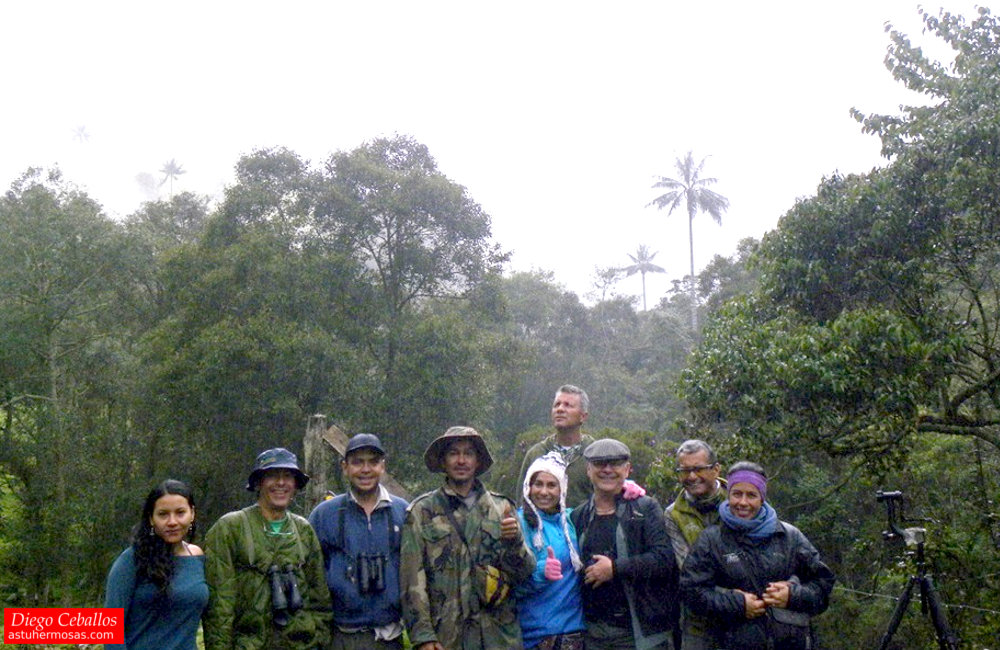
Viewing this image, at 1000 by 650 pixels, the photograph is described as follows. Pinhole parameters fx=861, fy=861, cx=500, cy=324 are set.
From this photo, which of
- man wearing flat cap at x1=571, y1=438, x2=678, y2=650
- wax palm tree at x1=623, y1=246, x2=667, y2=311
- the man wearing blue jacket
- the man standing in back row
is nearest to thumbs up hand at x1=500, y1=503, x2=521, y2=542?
man wearing flat cap at x1=571, y1=438, x2=678, y2=650

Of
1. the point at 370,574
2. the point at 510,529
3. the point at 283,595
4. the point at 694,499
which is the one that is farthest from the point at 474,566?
the point at 694,499

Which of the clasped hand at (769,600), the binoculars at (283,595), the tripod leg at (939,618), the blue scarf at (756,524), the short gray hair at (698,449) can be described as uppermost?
the short gray hair at (698,449)

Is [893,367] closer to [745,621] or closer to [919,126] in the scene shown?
[919,126]

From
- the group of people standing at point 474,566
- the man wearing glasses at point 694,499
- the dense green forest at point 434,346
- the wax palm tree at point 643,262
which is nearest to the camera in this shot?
the group of people standing at point 474,566

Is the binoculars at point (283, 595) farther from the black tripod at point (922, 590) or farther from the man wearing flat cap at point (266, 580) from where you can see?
the black tripod at point (922, 590)

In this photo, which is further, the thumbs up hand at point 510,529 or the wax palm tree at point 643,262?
the wax palm tree at point 643,262

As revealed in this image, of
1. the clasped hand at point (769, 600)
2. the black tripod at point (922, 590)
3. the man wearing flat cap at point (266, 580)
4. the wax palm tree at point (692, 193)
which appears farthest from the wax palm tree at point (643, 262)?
the man wearing flat cap at point (266, 580)

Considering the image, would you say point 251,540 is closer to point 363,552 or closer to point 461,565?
point 363,552

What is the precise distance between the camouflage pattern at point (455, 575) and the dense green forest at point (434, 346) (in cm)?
345

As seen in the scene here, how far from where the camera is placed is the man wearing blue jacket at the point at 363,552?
366cm

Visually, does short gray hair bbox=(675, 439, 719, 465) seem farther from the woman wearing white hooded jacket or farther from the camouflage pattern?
the camouflage pattern

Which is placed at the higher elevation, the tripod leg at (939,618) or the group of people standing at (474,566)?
the group of people standing at (474,566)

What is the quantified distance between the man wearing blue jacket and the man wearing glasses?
1237 mm

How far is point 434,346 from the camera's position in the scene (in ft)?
51.7
